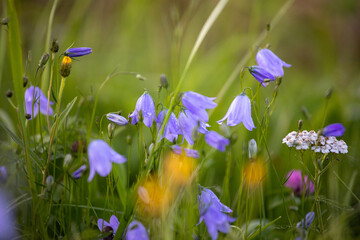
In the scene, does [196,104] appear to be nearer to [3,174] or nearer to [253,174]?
[253,174]

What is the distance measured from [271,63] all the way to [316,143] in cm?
25

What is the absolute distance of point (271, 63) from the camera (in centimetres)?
105

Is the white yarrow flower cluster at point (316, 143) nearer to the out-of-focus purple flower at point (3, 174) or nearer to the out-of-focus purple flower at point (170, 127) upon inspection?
the out-of-focus purple flower at point (170, 127)

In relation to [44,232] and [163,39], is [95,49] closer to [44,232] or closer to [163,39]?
[163,39]

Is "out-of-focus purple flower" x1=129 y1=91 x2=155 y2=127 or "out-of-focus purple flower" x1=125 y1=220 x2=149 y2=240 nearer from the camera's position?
"out-of-focus purple flower" x1=125 y1=220 x2=149 y2=240

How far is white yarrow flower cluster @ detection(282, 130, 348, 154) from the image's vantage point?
3.08 feet

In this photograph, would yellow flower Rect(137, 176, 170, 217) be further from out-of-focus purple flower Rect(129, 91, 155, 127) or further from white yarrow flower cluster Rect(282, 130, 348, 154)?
white yarrow flower cluster Rect(282, 130, 348, 154)

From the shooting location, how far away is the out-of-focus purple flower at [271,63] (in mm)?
1040

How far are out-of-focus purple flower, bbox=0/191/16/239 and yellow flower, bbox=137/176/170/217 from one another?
1.04ft

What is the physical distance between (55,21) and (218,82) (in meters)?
2.07

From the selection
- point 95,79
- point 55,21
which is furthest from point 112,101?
point 55,21

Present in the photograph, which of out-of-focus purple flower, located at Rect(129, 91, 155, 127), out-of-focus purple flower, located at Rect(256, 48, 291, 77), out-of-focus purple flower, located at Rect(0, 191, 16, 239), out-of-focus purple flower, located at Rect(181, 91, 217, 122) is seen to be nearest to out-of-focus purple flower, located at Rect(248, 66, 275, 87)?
out-of-focus purple flower, located at Rect(256, 48, 291, 77)

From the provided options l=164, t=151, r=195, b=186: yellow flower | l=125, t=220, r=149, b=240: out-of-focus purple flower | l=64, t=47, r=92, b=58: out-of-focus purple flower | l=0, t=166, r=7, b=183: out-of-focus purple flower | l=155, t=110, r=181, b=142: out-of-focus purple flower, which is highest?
l=64, t=47, r=92, b=58: out-of-focus purple flower

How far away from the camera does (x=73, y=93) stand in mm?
2301
